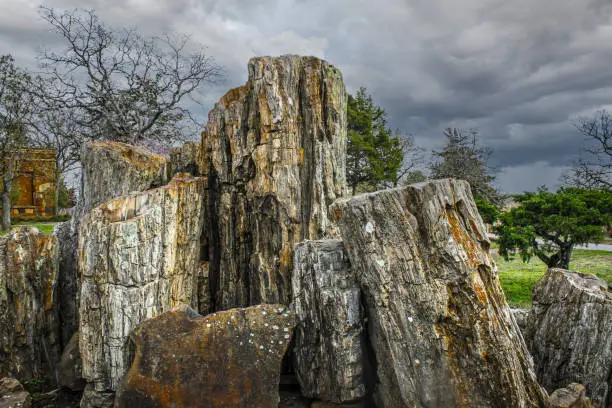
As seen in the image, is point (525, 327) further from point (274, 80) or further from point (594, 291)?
point (274, 80)

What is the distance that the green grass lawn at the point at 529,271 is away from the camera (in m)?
11.1

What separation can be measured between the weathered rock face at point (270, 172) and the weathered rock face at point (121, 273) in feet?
3.73

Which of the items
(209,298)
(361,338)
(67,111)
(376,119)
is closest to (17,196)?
(67,111)

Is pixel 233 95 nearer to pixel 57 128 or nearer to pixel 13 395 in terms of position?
pixel 13 395

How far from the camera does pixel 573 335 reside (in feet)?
17.2

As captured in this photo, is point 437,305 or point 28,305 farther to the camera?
point 28,305

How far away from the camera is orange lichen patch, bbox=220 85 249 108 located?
6.80 metres

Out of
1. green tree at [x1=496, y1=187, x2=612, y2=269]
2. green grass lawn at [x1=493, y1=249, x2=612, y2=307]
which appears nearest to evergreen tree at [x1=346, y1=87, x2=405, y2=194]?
green grass lawn at [x1=493, y1=249, x2=612, y2=307]

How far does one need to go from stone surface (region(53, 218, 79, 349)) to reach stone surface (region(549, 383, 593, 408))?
21.6ft

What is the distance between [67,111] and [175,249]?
74.2ft

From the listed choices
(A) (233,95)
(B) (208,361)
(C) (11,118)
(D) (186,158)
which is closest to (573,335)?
(B) (208,361)

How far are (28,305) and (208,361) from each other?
3409 millimetres

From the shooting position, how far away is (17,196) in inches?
1197

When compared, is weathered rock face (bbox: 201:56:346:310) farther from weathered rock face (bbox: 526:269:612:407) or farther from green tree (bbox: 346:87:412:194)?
green tree (bbox: 346:87:412:194)
